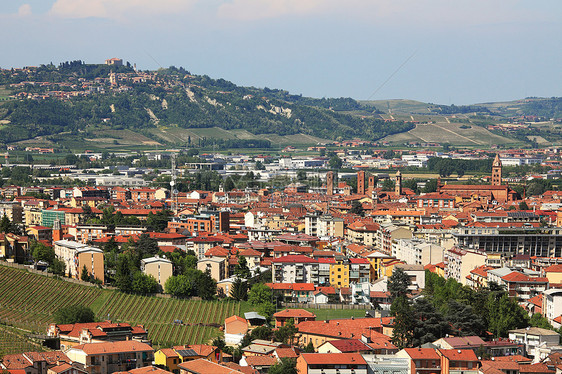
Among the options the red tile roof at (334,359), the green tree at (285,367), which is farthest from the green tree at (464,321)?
the green tree at (285,367)

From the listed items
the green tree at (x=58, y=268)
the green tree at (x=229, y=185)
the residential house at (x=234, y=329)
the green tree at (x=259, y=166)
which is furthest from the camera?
the green tree at (x=259, y=166)

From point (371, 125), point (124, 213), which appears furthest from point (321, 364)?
point (371, 125)

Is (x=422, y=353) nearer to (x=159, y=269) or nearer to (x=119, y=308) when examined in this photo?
(x=119, y=308)

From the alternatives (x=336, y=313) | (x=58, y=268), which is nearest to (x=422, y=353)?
(x=336, y=313)

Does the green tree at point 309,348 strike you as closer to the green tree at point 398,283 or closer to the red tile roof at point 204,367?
the red tile roof at point 204,367

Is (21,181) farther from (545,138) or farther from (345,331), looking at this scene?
(545,138)

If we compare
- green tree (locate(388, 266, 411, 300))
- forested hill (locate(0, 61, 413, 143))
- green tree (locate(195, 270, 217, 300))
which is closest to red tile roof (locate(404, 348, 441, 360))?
green tree (locate(388, 266, 411, 300))
